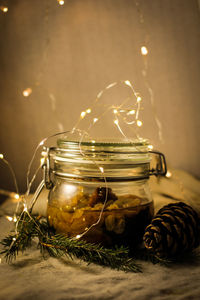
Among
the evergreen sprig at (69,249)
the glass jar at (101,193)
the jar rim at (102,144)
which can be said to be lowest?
the evergreen sprig at (69,249)

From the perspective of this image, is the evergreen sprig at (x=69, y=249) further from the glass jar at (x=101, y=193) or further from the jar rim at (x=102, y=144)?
the jar rim at (x=102, y=144)

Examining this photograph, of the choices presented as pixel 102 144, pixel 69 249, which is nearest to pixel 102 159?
pixel 102 144

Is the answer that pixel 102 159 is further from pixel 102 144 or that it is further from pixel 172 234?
pixel 172 234

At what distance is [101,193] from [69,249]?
11 centimetres

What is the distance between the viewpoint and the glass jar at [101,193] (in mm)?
565

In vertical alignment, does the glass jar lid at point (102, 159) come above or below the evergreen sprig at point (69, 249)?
above

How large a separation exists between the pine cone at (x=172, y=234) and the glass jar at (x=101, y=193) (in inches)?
1.5

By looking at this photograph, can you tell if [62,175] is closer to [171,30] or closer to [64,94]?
[64,94]

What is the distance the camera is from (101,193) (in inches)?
23.1

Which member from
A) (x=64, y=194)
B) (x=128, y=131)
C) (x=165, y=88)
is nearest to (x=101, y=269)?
(x=64, y=194)

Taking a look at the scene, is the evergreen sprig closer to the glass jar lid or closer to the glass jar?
the glass jar

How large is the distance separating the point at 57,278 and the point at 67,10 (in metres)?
0.82

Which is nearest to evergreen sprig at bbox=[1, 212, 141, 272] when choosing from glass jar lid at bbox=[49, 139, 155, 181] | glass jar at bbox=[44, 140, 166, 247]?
glass jar at bbox=[44, 140, 166, 247]

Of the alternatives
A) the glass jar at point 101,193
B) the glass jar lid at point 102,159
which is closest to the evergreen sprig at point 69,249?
the glass jar at point 101,193
